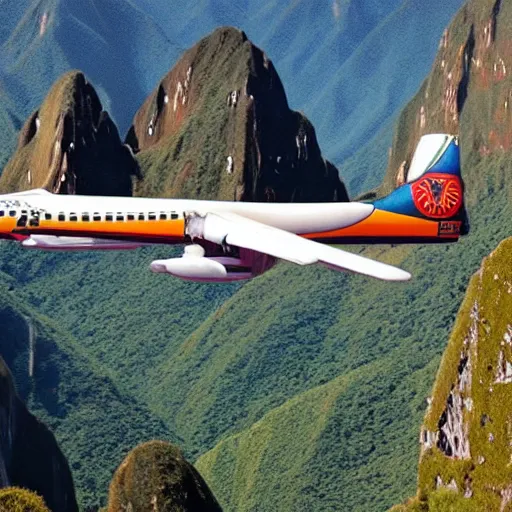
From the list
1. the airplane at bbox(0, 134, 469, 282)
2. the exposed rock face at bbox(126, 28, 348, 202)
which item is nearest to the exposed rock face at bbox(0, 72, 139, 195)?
the exposed rock face at bbox(126, 28, 348, 202)

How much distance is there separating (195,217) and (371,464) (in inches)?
2460

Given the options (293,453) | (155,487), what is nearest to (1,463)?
(155,487)

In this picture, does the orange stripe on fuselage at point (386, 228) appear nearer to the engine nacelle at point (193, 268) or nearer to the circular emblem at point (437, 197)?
the circular emblem at point (437, 197)

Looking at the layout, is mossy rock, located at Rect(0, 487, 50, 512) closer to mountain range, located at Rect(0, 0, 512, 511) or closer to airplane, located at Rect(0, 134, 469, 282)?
airplane, located at Rect(0, 134, 469, 282)

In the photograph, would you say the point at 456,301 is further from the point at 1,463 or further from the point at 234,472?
the point at 1,463

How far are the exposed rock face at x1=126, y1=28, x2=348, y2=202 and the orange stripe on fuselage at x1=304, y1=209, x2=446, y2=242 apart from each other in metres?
72.6

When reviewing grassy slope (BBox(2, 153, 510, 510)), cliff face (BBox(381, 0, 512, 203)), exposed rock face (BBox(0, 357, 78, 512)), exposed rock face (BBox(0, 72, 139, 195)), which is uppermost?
cliff face (BBox(381, 0, 512, 203))

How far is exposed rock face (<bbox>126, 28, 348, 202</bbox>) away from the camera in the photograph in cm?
11856

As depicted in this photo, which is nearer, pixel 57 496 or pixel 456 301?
pixel 57 496

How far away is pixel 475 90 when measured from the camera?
133 metres

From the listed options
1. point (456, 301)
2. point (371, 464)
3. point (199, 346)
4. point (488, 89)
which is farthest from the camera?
point (488, 89)

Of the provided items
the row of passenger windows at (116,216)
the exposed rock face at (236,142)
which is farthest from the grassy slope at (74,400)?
the row of passenger windows at (116,216)

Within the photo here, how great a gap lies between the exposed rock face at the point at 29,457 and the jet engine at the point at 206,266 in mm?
43243

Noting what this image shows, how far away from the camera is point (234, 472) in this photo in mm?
103750
